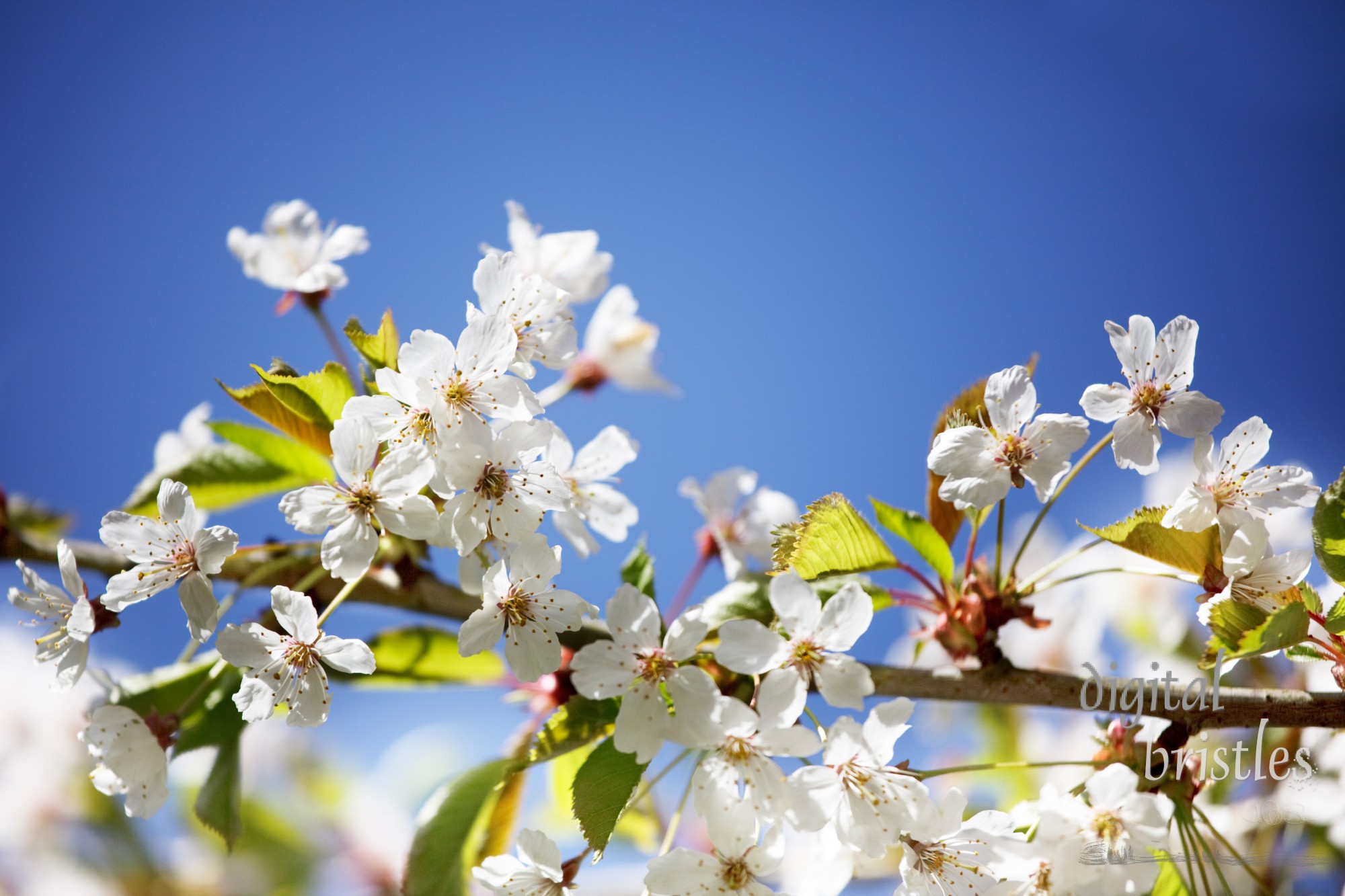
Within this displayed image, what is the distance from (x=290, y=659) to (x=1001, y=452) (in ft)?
2.24

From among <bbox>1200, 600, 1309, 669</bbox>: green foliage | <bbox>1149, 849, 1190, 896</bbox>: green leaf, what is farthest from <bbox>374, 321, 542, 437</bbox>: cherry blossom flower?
<bbox>1149, 849, 1190, 896</bbox>: green leaf

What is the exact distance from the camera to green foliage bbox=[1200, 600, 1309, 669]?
2.36 ft

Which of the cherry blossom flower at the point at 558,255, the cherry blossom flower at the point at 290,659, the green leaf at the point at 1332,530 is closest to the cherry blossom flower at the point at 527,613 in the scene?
the cherry blossom flower at the point at 290,659

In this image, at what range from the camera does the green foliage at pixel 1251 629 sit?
718 millimetres

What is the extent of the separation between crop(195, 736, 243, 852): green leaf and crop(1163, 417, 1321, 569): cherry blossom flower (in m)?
1.03

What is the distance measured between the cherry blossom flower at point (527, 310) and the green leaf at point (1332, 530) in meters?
0.73

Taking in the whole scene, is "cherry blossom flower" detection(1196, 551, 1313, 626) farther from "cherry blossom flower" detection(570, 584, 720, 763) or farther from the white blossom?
the white blossom

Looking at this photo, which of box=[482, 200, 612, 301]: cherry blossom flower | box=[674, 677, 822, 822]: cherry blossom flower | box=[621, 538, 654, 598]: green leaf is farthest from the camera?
box=[482, 200, 612, 301]: cherry blossom flower

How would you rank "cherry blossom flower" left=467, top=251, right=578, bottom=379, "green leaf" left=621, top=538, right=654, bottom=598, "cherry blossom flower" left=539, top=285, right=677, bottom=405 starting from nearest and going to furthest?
"cherry blossom flower" left=467, top=251, right=578, bottom=379, "green leaf" left=621, top=538, right=654, bottom=598, "cherry blossom flower" left=539, top=285, right=677, bottom=405

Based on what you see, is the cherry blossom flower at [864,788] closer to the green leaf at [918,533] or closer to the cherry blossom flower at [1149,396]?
the green leaf at [918,533]

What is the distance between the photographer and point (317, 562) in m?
1.04

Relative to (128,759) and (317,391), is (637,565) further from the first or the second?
(128,759)

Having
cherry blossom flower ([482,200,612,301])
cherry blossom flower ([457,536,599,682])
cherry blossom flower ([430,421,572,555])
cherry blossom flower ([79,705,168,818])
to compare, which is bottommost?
cherry blossom flower ([79,705,168,818])

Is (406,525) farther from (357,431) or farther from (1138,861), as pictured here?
(1138,861)
